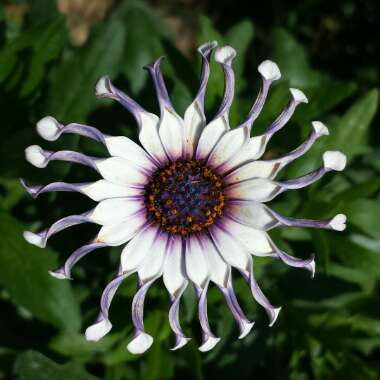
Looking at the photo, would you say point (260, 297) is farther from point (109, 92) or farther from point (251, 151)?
point (109, 92)

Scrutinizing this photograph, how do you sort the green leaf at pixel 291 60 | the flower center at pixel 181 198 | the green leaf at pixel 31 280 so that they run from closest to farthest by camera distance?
1. the flower center at pixel 181 198
2. the green leaf at pixel 31 280
3. the green leaf at pixel 291 60

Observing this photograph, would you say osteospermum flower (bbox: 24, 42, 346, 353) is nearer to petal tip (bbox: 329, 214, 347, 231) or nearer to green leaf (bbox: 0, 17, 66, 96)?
petal tip (bbox: 329, 214, 347, 231)

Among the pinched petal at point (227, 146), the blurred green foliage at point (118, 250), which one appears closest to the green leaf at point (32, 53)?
the blurred green foliage at point (118, 250)

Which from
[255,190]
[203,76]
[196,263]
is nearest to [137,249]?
[196,263]

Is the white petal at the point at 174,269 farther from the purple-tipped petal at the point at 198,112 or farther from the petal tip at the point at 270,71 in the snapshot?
the petal tip at the point at 270,71

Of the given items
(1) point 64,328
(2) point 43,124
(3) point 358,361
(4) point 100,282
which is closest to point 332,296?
(3) point 358,361

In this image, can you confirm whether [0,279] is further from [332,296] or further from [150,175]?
[332,296]
